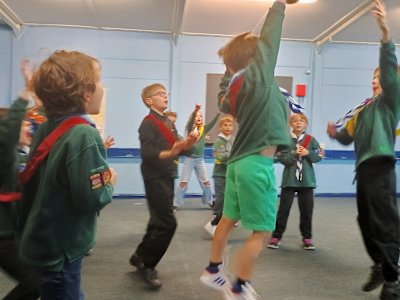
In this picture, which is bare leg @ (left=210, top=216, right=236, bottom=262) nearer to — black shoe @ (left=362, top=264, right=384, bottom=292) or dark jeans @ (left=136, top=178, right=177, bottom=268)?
dark jeans @ (left=136, top=178, right=177, bottom=268)

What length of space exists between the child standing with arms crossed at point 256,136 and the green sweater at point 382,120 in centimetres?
70

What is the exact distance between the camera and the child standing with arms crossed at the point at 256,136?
1829 millimetres

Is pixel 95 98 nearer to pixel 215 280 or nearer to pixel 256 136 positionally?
pixel 256 136

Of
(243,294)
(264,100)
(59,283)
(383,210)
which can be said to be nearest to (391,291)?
(383,210)

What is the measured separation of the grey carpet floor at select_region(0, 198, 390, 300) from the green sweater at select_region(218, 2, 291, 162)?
1164 millimetres

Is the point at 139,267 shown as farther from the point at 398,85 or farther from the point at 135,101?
the point at 135,101

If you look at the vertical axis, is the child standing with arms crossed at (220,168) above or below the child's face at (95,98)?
below

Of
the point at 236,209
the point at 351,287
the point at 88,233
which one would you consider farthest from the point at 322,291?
the point at 88,233

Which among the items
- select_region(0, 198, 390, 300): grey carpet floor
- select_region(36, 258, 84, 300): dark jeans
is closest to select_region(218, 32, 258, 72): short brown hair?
select_region(36, 258, 84, 300): dark jeans

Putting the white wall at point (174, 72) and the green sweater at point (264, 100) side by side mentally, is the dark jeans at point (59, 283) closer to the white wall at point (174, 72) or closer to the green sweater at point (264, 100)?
the green sweater at point (264, 100)

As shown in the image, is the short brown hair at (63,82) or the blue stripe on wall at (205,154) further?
the blue stripe on wall at (205,154)

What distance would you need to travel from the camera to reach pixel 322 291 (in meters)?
2.66


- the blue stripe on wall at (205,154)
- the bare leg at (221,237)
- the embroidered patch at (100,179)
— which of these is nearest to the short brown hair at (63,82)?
the embroidered patch at (100,179)

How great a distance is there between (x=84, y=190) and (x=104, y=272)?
1915mm
